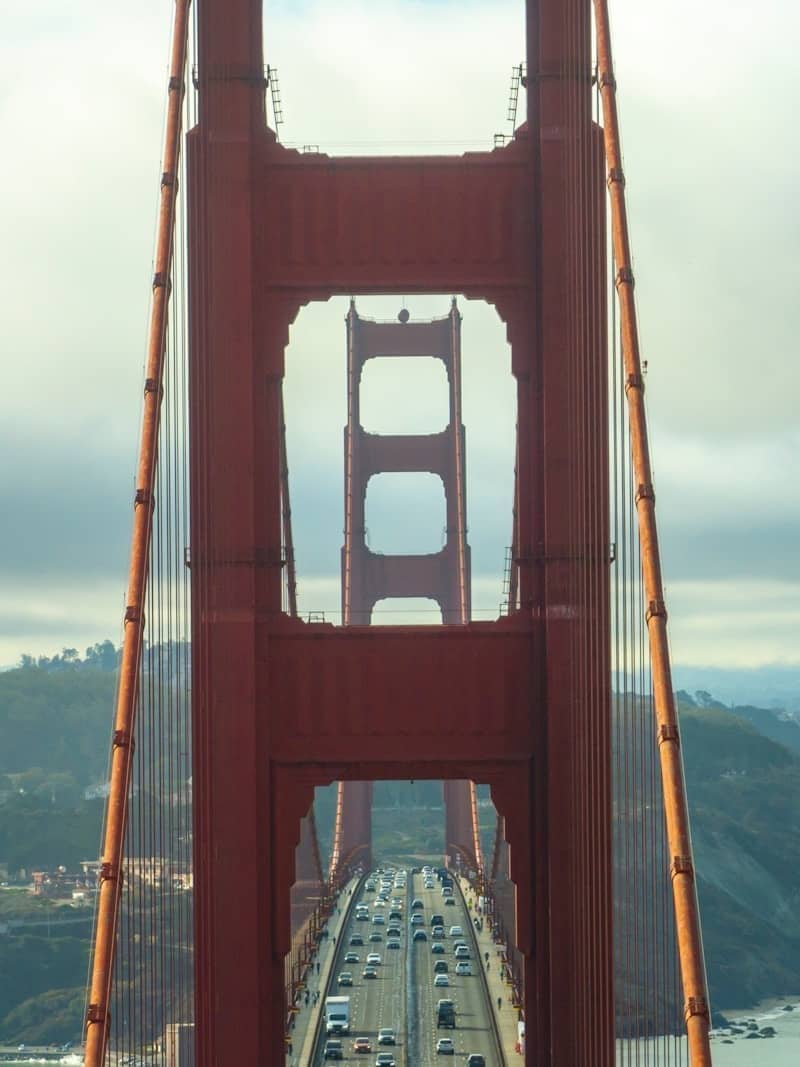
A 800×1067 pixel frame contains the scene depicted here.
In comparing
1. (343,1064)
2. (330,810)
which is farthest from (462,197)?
(330,810)

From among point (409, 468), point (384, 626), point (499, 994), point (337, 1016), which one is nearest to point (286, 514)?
point (384, 626)

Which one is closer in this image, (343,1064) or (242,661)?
(242,661)

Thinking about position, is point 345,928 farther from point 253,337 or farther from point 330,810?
point 330,810

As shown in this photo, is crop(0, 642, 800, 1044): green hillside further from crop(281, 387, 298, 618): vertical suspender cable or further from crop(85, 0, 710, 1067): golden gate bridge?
crop(85, 0, 710, 1067): golden gate bridge

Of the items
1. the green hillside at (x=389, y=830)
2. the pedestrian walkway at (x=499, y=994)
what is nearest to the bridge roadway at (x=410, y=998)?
the pedestrian walkway at (x=499, y=994)

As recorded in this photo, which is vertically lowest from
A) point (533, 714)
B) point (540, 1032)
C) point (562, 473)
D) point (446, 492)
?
point (540, 1032)

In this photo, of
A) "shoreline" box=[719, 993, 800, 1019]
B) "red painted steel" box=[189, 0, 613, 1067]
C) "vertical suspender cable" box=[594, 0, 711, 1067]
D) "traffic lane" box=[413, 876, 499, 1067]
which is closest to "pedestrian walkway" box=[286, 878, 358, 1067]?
"traffic lane" box=[413, 876, 499, 1067]

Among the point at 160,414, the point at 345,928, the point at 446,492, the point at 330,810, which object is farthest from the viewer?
the point at 330,810
